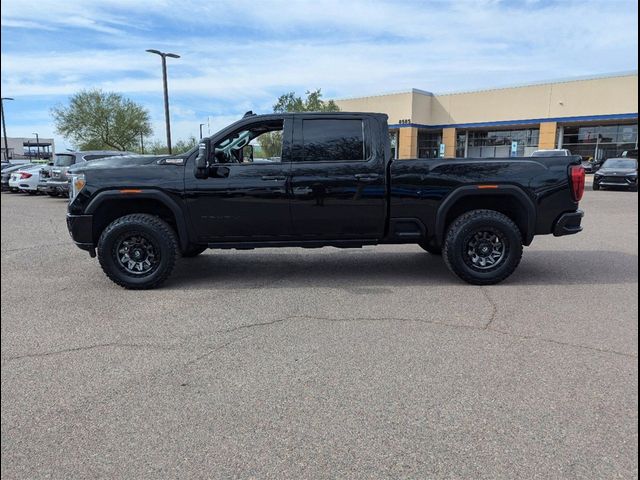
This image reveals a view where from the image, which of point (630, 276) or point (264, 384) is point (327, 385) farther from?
point (630, 276)

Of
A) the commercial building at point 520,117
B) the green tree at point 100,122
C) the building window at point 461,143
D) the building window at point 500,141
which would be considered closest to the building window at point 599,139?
the commercial building at point 520,117

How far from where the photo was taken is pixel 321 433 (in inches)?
112

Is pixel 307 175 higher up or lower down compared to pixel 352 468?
higher up

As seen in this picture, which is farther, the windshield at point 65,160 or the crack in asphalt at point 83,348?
the windshield at point 65,160

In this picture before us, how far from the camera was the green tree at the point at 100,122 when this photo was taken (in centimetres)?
4334

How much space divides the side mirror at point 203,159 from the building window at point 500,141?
4409 centimetres

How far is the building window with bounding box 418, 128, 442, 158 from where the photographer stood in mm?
51438

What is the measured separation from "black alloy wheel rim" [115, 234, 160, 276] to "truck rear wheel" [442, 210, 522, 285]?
3.44 m

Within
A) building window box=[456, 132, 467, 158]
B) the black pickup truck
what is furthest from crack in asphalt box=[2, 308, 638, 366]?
building window box=[456, 132, 467, 158]

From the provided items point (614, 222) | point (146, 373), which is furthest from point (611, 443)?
point (614, 222)

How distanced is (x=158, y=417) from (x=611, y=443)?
100 inches

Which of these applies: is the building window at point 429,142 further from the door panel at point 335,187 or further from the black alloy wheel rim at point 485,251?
the door panel at point 335,187

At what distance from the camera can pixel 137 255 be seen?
5941 millimetres

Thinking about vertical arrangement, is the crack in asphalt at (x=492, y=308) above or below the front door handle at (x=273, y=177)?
below
